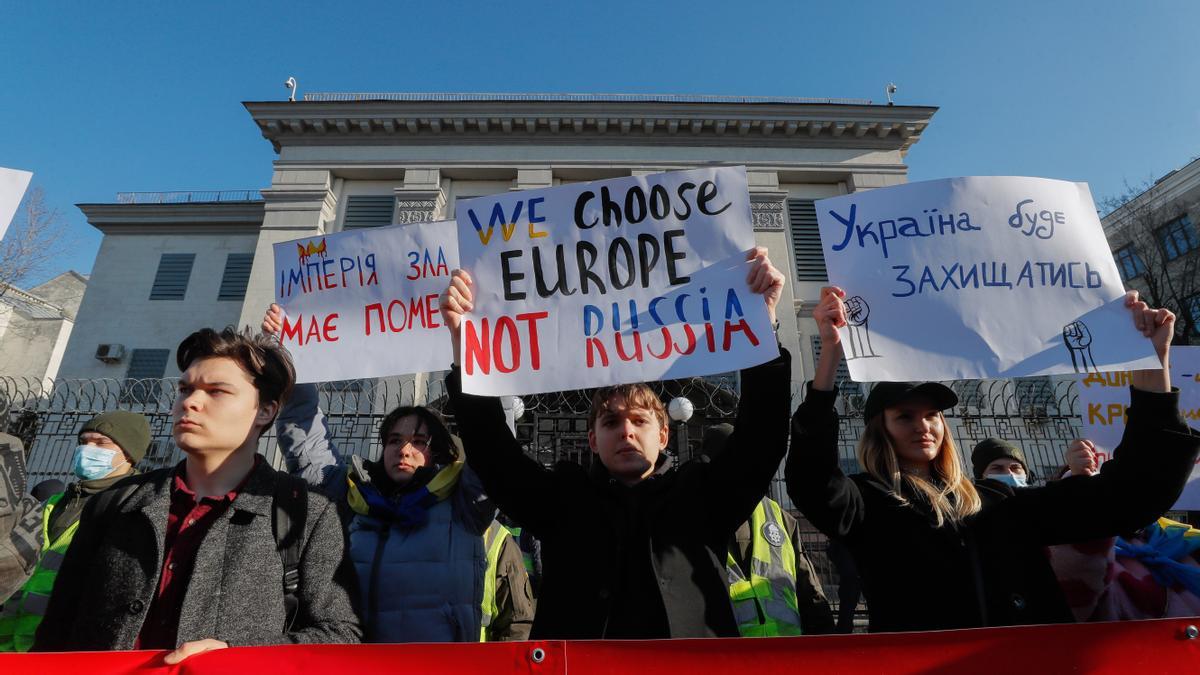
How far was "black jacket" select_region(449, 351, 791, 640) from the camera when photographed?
2066 millimetres

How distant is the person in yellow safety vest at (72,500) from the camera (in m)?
2.49

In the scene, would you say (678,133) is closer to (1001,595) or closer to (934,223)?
(934,223)

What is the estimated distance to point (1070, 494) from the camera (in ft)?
7.38

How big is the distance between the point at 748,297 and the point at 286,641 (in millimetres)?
1997

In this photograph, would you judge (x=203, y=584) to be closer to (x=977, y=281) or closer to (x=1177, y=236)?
(x=977, y=281)

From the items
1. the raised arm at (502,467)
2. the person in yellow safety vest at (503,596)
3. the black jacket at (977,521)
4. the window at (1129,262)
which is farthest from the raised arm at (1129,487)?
the window at (1129,262)

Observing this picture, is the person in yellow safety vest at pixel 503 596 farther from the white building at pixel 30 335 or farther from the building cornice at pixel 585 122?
the white building at pixel 30 335

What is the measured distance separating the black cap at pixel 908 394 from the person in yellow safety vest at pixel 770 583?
68cm

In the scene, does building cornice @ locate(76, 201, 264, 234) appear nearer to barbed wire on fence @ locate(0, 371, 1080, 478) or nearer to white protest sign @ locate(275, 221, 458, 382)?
barbed wire on fence @ locate(0, 371, 1080, 478)

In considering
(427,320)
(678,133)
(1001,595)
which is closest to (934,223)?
(1001,595)

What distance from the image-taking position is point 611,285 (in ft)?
8.84

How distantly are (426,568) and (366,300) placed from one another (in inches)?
67.1

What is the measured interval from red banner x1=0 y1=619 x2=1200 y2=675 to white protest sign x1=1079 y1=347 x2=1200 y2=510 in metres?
2.91

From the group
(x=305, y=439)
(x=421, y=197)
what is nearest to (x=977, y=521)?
(x=305, y=439)
